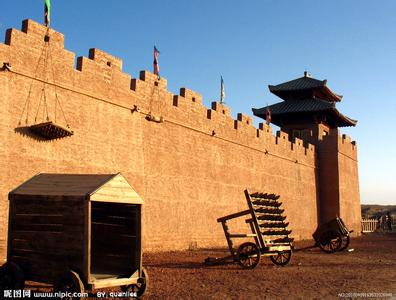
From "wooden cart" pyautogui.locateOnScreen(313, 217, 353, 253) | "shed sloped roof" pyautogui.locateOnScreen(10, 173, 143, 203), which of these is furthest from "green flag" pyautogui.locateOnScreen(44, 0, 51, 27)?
"wooden cart" pyautogui.locateOnScreen(313, 217, 353, 253)

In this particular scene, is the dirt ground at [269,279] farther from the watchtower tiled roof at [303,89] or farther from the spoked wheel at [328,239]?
the watchtower tiled roof at [303,89]

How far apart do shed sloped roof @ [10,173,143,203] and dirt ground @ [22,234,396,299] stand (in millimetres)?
1539

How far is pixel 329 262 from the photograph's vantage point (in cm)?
1279

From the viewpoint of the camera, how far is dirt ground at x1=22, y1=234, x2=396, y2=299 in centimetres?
739

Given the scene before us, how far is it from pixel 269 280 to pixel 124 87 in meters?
7.00

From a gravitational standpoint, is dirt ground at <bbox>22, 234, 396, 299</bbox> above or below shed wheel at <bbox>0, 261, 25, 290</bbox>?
below

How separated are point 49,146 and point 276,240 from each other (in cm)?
578

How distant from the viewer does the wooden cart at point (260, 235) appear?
11023mm

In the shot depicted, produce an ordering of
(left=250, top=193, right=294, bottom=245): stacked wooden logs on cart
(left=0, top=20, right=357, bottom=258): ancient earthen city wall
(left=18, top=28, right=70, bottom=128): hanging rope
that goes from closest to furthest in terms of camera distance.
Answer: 1. (left=0, top=20, right=357, bottom=258): ancient earthen city wall
2. (left=18, top=28, right=70, bottom=128): hanging rope
3. (left=250, top=193, right=294, bottom=245): stacked wooden logs on cart

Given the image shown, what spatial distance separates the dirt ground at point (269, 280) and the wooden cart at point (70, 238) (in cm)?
70

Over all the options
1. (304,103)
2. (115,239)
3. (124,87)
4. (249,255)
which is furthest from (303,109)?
(115,239)

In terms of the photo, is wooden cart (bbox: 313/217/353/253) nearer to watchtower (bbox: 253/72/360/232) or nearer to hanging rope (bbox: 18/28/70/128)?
hanging rope (bbox: 18/28/70/128)

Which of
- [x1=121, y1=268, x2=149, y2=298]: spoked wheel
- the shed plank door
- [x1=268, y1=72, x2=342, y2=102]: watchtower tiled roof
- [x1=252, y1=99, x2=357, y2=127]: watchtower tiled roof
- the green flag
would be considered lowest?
[x1=121, y1=268, x2=149, y2=298]: spoked wheel

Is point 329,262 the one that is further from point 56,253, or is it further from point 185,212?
point 56,253
